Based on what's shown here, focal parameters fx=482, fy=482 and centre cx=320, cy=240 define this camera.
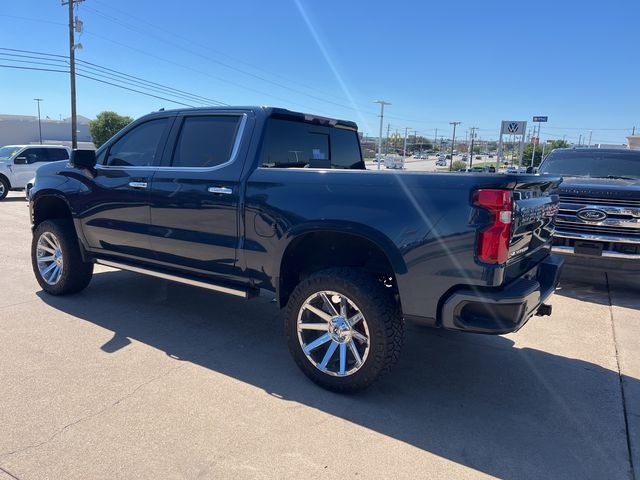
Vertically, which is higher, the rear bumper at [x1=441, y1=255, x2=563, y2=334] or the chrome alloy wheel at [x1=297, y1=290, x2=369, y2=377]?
the rear bumper at [x1=441, y1=255, x2=563, y2=334]

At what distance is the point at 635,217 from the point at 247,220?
15.9ft

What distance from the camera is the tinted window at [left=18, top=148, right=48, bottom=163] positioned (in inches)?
663

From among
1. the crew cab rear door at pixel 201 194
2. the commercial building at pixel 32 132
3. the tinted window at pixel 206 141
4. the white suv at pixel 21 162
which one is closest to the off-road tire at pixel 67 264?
the crew cab rear door at pixel 201 194

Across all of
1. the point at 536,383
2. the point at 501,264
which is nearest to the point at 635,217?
the point at 536,383

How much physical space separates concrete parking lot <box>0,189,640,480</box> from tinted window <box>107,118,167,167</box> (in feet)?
5.03

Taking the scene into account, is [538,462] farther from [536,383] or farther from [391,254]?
[391,254]

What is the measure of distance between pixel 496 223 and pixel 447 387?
4.70ft

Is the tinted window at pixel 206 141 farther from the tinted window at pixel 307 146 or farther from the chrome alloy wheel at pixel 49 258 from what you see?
the chrome alloy wheel at pixel 49 258

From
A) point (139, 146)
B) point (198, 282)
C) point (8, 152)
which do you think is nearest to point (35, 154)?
point (8, 152)

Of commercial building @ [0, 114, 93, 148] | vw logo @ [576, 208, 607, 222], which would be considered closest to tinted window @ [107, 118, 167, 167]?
vw logo @ [576, 208, 607, 222]

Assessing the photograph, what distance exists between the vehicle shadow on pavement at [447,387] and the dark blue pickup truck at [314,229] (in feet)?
1.15

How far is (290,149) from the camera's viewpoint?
13.8 feet

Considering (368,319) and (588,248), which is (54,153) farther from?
(368,319)

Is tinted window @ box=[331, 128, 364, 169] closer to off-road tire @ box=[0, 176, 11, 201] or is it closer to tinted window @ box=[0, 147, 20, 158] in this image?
off-road tire @ box=[0, 176, 11, 201]
